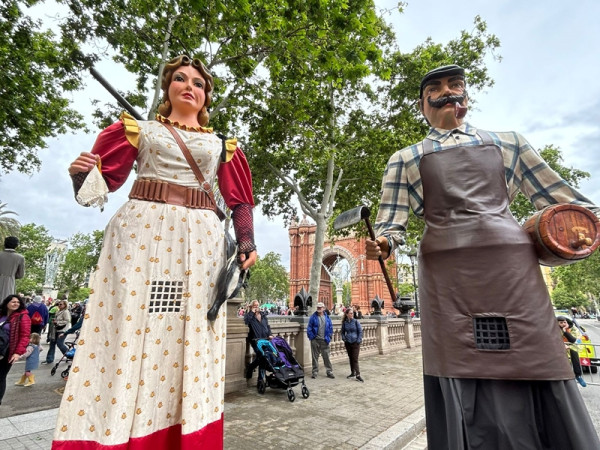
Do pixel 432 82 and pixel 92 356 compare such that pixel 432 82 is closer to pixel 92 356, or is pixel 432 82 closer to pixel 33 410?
pixel 92 356

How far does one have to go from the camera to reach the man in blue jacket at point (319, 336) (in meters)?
8.66

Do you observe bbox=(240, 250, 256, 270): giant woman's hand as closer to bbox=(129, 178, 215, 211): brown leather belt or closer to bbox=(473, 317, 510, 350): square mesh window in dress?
bbox=(129, 178, 215, 211): brown leather belt

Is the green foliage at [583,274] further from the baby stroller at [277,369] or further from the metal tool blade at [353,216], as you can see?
the metal tool blade at [353,216]

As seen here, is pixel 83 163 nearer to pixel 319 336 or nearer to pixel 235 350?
pixel 235 350

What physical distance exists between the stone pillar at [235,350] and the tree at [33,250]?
44128 mm

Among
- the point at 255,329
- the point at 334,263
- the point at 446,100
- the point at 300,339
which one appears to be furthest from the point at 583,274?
the point at 446,100

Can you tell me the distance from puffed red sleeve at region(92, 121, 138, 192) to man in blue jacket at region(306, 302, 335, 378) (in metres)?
7.37

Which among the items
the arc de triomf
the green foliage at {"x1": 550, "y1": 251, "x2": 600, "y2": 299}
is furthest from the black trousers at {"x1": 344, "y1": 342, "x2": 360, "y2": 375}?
the green foliage at {"x1": 550, "y1": 251, "x2": 600, "y2": 299}

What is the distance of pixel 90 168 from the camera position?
5.95 feet

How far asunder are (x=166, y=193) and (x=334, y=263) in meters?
45.4

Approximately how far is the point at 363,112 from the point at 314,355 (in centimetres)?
1011

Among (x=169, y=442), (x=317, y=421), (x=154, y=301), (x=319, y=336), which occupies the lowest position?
(x=317, y=421)

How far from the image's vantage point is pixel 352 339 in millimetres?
8820

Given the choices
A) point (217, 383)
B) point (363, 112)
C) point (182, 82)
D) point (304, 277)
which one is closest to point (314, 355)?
point (217, 383)
